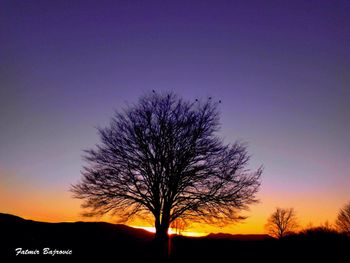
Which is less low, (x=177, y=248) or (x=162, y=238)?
(x=162, y=238)

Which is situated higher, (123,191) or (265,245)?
(123,191)

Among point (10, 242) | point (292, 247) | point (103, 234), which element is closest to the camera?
point (292, 247)

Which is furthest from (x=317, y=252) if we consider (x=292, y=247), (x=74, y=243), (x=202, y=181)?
(x=74, y=243)

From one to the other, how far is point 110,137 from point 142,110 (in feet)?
7.73

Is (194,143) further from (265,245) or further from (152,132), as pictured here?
(265,245)

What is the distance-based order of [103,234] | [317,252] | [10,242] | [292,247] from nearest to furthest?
[317,252]
[292,247]
[10,242]
[103,234]

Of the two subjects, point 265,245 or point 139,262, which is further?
point 265,245

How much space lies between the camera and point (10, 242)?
15.6m

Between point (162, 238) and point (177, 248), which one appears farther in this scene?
point (177, 248)

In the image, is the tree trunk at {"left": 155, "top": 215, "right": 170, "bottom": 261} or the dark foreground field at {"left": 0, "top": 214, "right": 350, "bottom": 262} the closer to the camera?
the dark foreground field at {"left": 0, "top": 214, "right": 350, "bottom": 262}

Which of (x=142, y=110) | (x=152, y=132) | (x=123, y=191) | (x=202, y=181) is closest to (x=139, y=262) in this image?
(x=123, y=191)

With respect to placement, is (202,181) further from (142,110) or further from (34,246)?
(34,246)

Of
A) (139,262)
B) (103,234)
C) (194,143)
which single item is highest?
(194,143)

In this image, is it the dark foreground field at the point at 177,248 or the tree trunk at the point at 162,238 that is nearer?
the dark foreground field at the point at 177,248
